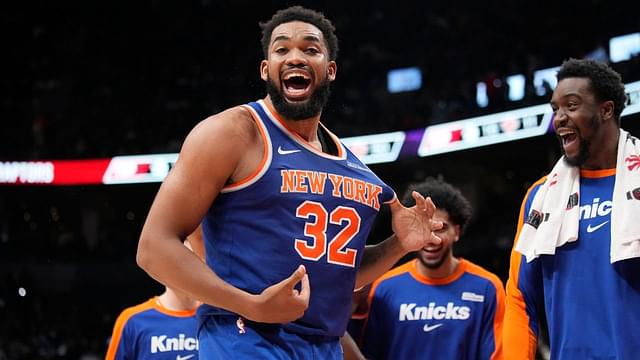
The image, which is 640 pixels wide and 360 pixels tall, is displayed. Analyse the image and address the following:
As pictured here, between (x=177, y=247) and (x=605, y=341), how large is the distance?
1.84 metres

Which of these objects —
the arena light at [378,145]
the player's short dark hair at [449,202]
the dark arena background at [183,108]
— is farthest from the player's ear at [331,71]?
the arena light at [378,145]

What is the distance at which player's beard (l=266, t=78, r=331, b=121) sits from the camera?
119 inches

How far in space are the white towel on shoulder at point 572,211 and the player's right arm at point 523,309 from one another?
10 centimetres

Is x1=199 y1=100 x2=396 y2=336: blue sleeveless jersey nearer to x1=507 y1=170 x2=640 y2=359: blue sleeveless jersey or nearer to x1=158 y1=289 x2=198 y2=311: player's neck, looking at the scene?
x1=507 y1=170 x2=640 y2=359: blue sleeveless jersey

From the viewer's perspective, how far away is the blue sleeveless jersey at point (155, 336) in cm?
530

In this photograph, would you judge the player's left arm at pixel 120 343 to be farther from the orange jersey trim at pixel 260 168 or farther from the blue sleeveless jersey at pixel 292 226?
the orange jersey trim at pixel 260 168

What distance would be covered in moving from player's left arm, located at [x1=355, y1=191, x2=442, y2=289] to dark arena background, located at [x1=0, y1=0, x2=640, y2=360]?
34.0 feet

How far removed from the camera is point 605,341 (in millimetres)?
3439

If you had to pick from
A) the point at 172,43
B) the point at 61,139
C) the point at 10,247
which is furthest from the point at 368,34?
the point at 10,247

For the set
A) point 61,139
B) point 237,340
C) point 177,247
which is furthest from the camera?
point 61,139

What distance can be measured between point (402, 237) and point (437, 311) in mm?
1796

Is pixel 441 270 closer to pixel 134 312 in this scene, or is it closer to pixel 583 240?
pixel 583 240

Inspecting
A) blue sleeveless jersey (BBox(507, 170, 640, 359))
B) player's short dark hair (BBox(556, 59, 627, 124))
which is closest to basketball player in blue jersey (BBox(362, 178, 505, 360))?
blue sleeveless jersey (BBox(507, 170, 640, 359))

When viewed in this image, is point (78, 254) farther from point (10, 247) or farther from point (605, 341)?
point (605, 341)
